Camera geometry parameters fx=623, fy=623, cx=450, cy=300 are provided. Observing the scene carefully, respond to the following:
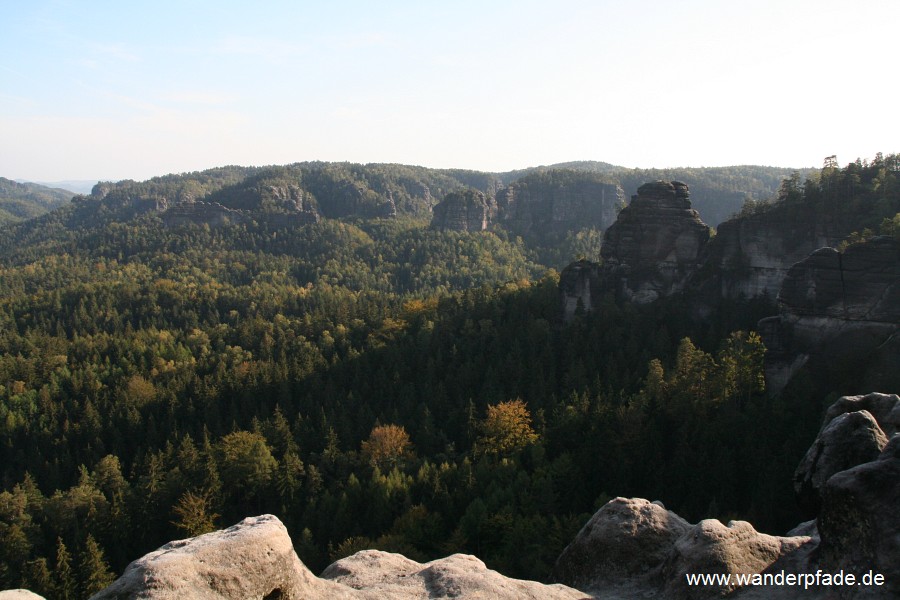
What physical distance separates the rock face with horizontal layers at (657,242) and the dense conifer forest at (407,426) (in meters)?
3.00

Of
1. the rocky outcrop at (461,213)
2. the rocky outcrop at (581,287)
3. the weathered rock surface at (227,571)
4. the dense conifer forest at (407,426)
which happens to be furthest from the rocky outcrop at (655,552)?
the rocky outcrop at (461,213)

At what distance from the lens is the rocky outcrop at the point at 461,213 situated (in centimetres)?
19425

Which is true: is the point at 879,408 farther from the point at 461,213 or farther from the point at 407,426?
the point at 461,213

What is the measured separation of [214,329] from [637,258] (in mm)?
69828

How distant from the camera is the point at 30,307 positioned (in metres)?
119

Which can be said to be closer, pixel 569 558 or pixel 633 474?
pixel 569 558

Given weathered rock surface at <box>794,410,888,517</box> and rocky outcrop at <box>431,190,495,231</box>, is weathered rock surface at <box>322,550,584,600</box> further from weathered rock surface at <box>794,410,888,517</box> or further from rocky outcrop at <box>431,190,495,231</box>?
rocky outcrop at <box>431,190,495,231</box>

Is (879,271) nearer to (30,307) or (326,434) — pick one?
(326,434)

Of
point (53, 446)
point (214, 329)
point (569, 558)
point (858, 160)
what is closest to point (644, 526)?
point (569, 558)

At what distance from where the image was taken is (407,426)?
5969 cm

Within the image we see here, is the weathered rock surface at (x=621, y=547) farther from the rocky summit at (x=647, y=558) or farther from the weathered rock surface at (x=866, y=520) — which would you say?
the weathered rock surface at (x=866, y=520)

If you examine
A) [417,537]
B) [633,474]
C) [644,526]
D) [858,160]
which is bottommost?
[417,537]

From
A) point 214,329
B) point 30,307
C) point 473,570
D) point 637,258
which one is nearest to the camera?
point 473,570

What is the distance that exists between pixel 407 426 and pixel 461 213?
462 feet
